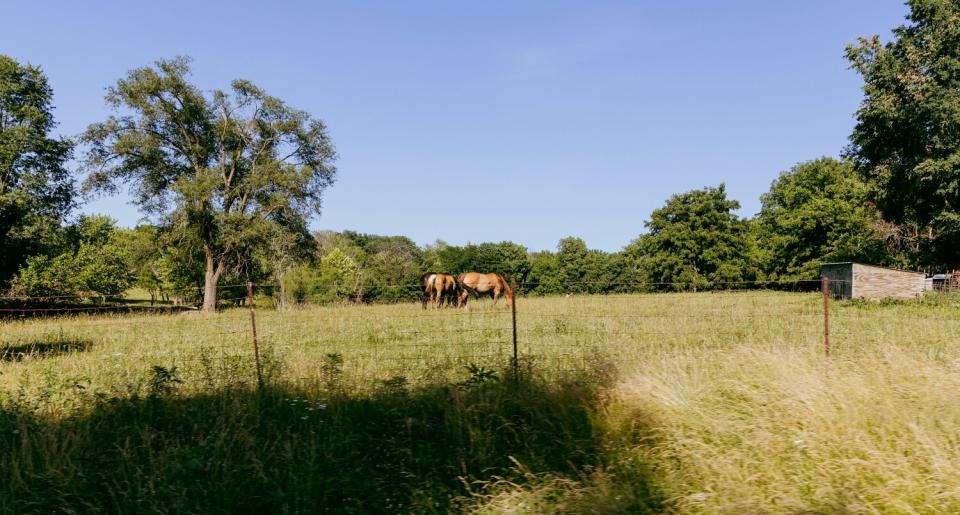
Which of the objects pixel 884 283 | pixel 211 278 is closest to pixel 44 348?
pixel 211 278

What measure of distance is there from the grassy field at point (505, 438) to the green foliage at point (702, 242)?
56497mm

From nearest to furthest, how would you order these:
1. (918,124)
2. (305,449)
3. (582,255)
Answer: (305,449), (918,124), (582,255)

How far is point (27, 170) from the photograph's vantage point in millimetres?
26766

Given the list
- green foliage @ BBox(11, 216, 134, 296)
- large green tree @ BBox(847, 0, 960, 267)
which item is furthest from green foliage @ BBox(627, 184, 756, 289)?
green foliage @ BBox(11, 216, 134, 296)

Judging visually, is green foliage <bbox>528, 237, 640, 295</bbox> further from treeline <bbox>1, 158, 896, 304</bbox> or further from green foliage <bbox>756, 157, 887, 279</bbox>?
green foliage <bbox>756, 157, 887, 279</bbox>

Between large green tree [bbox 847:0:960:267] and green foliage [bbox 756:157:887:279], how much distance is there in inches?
801

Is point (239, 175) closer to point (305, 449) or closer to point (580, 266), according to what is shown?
point (305, 449)

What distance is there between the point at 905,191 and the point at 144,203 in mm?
41317

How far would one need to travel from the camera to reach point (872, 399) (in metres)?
5.48

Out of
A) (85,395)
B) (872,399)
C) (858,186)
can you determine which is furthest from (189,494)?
(858,186)

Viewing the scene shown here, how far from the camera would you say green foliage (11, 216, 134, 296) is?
31.8 meters

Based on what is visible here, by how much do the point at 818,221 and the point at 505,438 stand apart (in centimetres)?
5698

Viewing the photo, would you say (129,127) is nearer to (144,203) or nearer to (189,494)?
(144,203)

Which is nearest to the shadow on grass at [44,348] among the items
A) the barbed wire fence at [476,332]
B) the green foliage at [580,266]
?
the barbed wire fence at [476,332]
